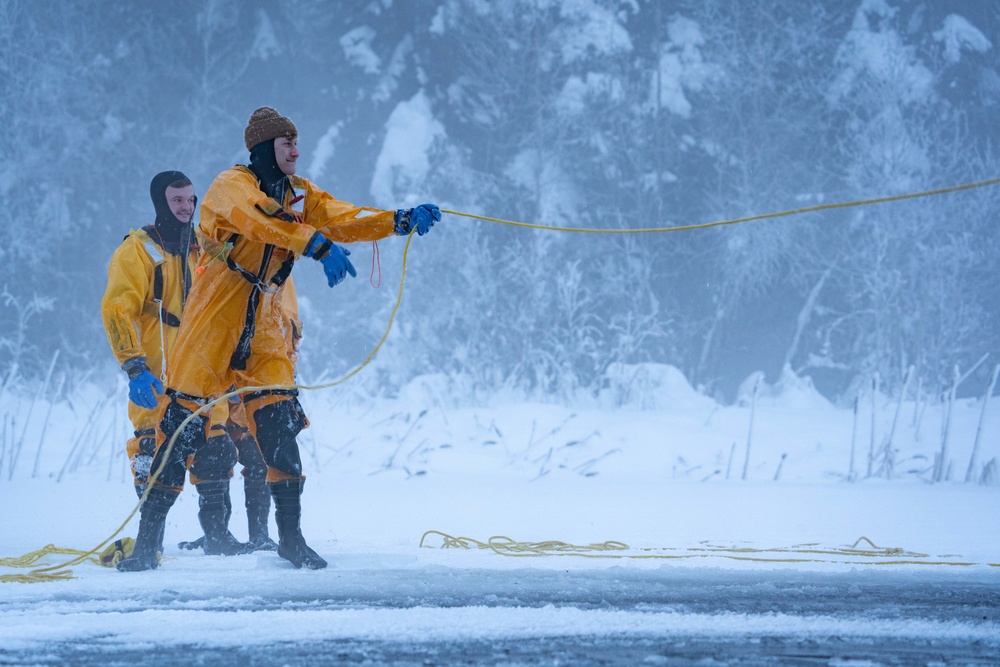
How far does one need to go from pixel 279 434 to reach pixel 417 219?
94 cm

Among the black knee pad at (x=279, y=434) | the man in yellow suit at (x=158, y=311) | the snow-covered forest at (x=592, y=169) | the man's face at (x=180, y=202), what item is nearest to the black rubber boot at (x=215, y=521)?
the man in yellow suit at (x=158, y=311)

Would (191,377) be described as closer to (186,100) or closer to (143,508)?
(143,508)

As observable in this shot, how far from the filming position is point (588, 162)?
53.6 feet

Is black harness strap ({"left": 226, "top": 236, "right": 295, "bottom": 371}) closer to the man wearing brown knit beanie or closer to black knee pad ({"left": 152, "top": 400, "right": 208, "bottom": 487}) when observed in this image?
the man wearing brown knit beanie

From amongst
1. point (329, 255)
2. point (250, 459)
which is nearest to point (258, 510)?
point (250, 459)

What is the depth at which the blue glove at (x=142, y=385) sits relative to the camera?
3373mm

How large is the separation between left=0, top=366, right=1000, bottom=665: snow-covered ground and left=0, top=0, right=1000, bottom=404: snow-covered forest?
760cm

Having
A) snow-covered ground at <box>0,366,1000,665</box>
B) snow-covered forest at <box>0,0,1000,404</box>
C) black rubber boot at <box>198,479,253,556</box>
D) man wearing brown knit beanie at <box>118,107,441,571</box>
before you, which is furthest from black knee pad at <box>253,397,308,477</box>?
snow-covered forest at <box>0,0,1000,404</box>

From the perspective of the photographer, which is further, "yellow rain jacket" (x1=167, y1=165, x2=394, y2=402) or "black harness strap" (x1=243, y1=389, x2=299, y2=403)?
"black harness strap" (x1=243, y1=389, x2=299, y2=403)

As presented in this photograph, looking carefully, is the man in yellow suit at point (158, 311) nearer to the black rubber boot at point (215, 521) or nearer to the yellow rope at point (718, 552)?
the black rubber boot at point (215, 521)

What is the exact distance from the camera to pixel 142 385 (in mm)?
3371

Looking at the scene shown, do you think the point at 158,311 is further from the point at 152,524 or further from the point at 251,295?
the point at 152,524

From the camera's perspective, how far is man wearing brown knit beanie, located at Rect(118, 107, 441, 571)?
10.4ft

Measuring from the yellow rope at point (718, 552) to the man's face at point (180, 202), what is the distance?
1686 millimetres
